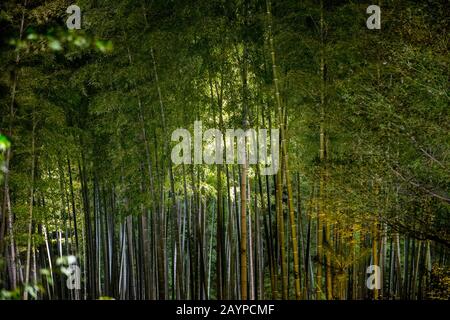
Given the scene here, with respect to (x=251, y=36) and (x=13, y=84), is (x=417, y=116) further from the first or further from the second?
(x=13, y=84)

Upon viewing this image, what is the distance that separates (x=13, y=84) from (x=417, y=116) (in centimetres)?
477

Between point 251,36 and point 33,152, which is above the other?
point 251,36

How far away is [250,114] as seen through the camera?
25.3ft

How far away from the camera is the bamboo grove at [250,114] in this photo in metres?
5.08

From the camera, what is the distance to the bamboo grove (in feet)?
16.7
